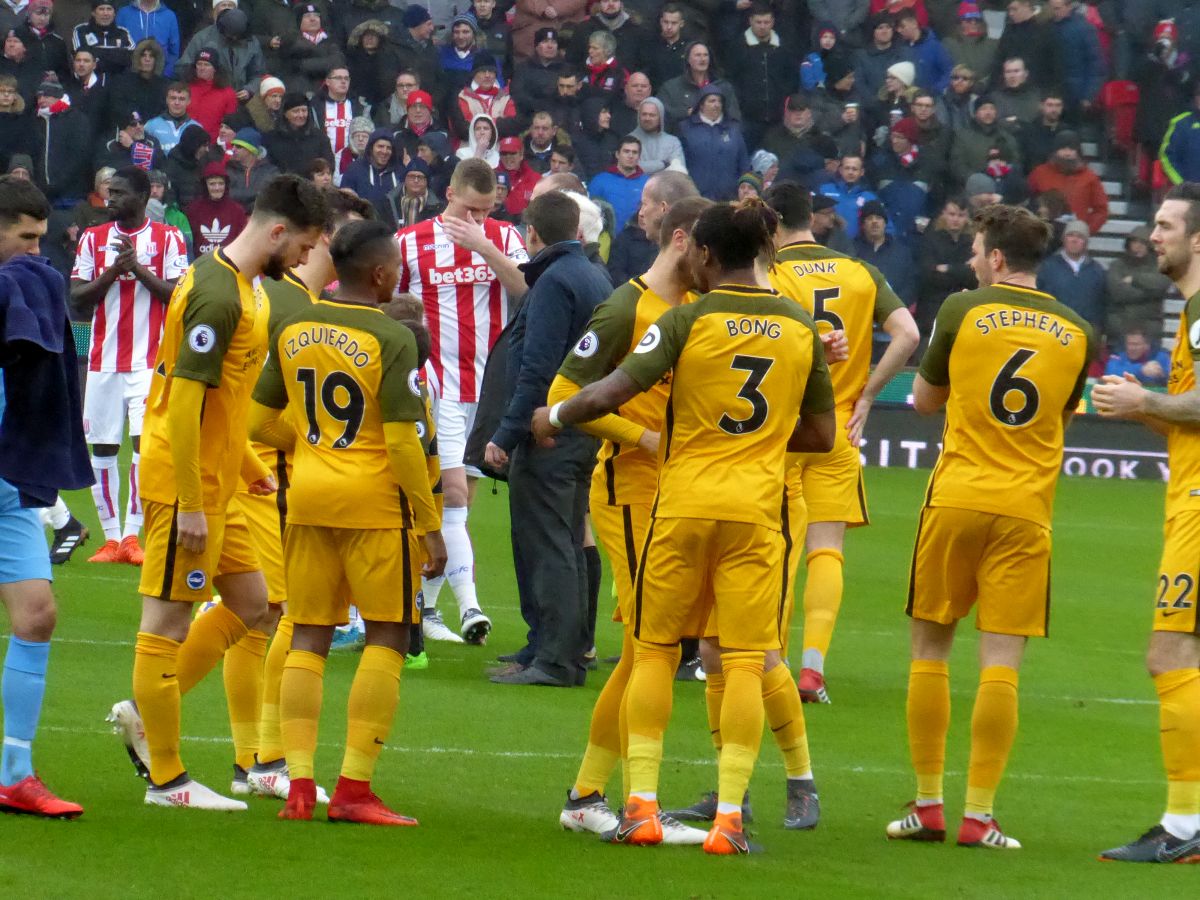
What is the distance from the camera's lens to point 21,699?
20.0 feet

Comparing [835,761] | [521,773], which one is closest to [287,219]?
[521,773]

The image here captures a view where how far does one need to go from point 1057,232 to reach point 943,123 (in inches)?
77.8

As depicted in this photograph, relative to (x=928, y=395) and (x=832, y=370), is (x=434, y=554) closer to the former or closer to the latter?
(x=928, y=395)

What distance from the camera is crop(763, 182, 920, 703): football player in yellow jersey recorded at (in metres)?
8.95

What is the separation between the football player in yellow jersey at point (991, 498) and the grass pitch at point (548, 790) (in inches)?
13.7

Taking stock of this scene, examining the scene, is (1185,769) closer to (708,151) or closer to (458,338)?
(458,338)

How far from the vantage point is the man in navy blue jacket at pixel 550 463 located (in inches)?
345

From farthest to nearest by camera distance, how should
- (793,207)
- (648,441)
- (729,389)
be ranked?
(793,207) < (648,441) < (729,389)

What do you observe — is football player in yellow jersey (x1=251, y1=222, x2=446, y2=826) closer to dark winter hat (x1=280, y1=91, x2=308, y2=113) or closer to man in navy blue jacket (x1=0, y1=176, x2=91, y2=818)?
man in navy blue jacket (x1=0, y1=176, x2=91, y2=818)

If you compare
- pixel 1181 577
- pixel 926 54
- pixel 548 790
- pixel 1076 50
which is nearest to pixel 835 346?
pixel 1181 577

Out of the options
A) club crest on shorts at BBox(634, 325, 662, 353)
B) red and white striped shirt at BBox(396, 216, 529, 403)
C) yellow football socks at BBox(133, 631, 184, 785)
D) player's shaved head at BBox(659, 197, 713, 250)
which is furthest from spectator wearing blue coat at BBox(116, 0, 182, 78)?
club crest on shorts at BBox(634, 325, 662, 353)

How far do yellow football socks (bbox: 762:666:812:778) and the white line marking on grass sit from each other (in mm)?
1133

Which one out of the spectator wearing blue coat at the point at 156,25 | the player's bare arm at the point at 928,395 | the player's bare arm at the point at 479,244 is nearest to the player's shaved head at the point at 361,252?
the player's bare arm at the point at 928,395

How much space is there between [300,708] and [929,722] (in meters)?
2.14
